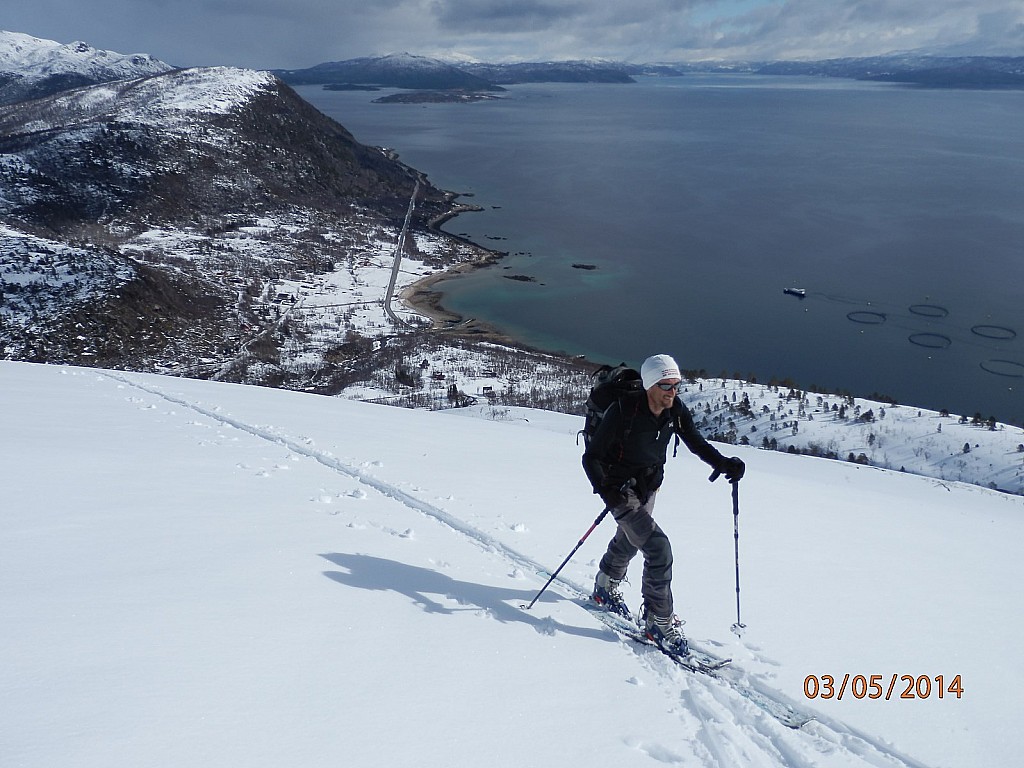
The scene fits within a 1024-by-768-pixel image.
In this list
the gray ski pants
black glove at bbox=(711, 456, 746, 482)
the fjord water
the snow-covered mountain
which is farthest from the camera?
the fjord water

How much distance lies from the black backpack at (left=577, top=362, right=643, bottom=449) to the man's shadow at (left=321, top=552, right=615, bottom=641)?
1.61 m

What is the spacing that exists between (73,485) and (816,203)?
107 metres

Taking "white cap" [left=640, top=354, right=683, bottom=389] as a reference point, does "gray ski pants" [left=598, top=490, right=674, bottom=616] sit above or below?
below

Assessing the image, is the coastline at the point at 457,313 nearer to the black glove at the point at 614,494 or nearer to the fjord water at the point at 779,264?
the fjord water at the point at 779,264

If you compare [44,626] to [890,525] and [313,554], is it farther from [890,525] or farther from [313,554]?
[890,525]

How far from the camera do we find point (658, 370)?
490cm

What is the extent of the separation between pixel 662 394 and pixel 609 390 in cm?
41

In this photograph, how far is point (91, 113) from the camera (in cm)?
14362

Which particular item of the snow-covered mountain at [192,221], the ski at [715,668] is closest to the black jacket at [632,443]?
the ski at [715,668]

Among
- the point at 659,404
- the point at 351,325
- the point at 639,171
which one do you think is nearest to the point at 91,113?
the point at 639,171

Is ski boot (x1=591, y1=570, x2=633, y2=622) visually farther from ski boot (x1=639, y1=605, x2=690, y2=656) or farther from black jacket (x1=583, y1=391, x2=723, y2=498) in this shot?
black jacket (x1=583, y1=391, x2=723, y2=498)

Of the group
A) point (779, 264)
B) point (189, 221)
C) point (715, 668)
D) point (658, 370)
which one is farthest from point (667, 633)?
point (189, 221)

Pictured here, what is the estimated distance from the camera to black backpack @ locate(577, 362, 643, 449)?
200 inches
